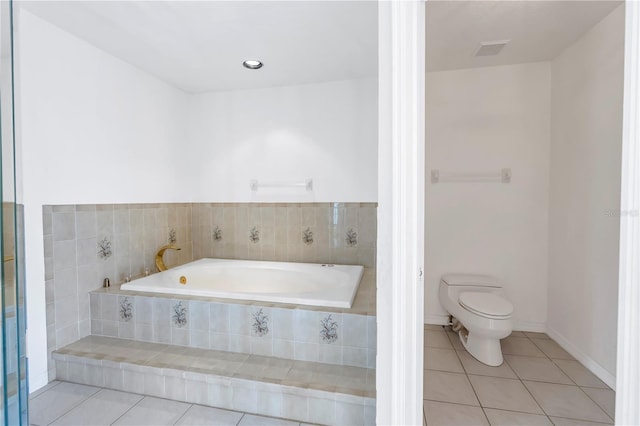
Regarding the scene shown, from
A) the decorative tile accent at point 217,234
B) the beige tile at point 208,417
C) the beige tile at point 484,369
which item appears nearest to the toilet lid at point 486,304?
the beige tile at point 484,369

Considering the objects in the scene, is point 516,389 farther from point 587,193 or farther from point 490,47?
point 490,47

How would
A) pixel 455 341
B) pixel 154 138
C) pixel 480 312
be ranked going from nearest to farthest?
pixel 480 312 → pixel 455 341 → pixel 154 138

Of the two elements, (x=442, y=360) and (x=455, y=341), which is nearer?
(x=442, y=360)

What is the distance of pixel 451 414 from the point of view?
1.53 m

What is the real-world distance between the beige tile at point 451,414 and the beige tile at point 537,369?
1.84 feet

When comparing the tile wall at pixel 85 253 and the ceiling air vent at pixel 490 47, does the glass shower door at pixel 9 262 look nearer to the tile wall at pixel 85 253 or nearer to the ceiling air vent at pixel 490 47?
the tile wall at pixel 85 253

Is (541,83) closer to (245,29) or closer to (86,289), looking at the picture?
(245,29)

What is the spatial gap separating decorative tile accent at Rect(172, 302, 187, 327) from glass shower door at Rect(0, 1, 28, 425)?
48.8 inches

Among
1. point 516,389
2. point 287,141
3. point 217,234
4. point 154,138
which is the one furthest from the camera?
point 217,234

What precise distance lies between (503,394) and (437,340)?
680mm

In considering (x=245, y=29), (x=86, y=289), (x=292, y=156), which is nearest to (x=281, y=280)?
(x=292, y=156)

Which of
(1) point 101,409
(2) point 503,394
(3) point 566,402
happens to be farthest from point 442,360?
(1) point 101,409

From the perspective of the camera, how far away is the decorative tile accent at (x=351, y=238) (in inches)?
110

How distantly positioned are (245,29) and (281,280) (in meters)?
2.03
